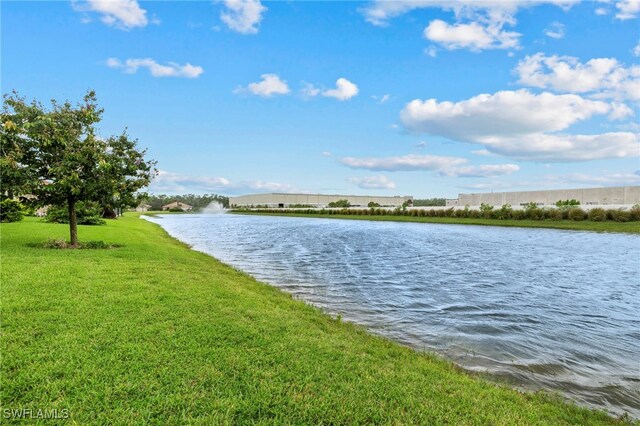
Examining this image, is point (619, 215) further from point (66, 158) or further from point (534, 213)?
point (66, 158)

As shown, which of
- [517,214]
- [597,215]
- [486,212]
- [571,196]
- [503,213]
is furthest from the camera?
[571,196]


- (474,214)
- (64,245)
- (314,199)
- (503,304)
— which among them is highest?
(314,199)

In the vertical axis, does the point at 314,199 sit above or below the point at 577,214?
above

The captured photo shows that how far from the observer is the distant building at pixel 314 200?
408 feet

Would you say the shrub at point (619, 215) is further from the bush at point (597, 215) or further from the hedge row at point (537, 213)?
the bush at point (597, 215)

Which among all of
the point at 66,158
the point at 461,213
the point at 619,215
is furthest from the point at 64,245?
the point at 461,213

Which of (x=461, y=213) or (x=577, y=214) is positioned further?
(x=461, y=213)

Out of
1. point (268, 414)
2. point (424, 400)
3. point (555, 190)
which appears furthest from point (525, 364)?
point (555, 190)

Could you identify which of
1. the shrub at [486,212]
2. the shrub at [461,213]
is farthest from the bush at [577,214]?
the shrub at [461,213]

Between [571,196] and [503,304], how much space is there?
180 ft

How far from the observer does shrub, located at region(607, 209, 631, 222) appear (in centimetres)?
3036

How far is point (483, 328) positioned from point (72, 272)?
8100mm

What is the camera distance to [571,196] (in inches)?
2082

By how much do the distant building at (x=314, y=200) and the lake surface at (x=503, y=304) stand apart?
10518cm
